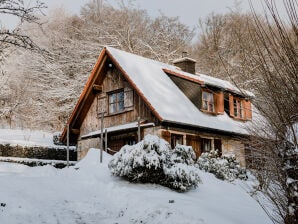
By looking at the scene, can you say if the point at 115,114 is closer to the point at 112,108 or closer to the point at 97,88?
the point at 112,108

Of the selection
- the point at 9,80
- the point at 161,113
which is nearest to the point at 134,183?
the point at 161,113

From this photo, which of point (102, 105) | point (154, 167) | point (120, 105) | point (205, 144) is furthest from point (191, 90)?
point (154, 167)

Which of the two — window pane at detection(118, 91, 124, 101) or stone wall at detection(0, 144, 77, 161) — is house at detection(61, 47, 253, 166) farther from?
stone wall at detection(0, 144, 77, 161)

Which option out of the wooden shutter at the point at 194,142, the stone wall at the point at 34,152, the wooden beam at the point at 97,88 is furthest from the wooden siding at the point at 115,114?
the stone wall at the point at 34,152

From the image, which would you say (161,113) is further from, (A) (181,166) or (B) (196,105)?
(A) (181,166)

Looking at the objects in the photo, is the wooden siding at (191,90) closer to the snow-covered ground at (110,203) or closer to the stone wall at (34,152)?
the stone wall at (34,152)

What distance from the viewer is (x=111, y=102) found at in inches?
801

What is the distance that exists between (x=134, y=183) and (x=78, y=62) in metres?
20.3

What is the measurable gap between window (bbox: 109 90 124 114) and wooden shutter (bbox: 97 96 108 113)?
290 mm

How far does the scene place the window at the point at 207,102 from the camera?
21219 mm

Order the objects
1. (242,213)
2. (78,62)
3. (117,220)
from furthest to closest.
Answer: (78,62) → (242,213) → (117,220)

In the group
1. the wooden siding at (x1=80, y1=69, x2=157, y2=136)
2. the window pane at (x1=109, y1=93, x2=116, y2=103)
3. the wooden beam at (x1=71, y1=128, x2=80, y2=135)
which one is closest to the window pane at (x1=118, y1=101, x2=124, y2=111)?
the wooden siding at (x1=80, y1=69, x2=157, y2=136)

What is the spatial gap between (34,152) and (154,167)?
1319 centimetres

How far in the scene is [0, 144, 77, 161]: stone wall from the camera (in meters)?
21.5
